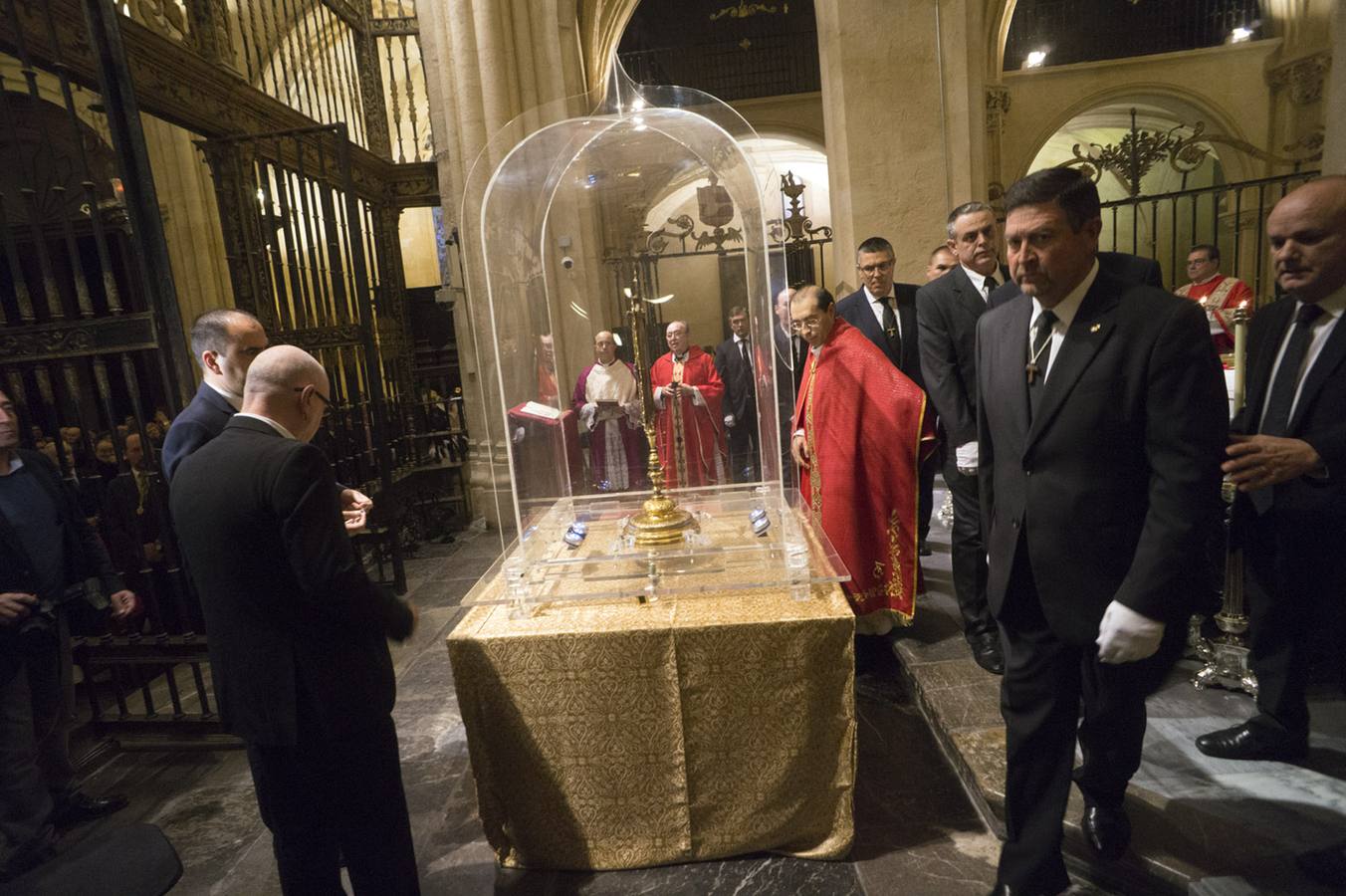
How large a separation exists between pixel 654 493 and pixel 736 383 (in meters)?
0.62

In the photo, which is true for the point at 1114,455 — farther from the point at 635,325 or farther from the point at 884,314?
the point at 884,314

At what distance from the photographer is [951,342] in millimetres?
3141

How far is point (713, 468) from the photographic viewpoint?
3230mm

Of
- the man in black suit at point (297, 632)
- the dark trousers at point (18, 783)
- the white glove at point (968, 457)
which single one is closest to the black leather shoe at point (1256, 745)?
the white glove at point (968, 457)

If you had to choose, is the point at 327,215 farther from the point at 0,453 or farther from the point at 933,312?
the point at 933,312

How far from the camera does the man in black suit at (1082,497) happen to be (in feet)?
5.20

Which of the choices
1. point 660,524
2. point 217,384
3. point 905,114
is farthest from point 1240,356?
point 905,114

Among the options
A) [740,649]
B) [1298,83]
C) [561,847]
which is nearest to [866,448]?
[740,649]

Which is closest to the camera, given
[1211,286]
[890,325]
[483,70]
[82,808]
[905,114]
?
[82,808]

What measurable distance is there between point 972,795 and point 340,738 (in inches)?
82.8

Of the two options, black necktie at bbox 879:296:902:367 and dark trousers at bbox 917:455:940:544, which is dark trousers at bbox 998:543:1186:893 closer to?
dark trousers at bbox 917:455:940:544

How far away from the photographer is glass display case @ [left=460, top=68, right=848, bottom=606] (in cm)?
270

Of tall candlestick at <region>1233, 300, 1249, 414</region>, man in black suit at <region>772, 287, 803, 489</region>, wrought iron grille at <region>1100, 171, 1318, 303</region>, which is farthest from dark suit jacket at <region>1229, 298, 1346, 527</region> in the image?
wrought iron grille at <region>1100, 171, 1318, 303</region>

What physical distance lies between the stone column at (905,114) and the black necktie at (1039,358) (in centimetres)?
399
